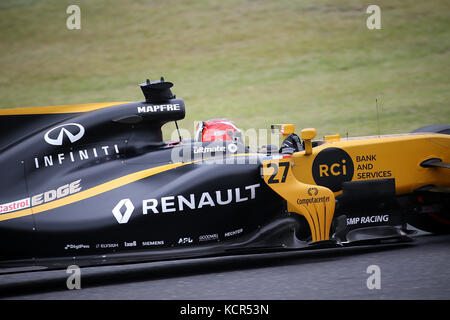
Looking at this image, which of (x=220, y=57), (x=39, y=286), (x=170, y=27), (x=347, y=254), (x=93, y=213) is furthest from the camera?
(x=170, y=27)

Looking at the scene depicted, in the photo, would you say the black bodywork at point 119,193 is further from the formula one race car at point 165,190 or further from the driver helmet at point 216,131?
the driver helmet at point 216,131

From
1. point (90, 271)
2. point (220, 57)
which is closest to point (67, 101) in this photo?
point (220, 57)

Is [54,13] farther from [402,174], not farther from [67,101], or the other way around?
[402,174]

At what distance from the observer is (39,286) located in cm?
641

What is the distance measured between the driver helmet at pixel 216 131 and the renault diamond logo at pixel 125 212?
1634 millimetres

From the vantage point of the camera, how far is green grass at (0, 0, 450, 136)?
653 inches

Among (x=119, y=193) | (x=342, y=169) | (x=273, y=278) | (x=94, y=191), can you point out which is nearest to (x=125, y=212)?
(x=119, y=193)

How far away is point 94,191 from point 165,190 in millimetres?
632

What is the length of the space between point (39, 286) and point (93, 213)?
1005 millimetres

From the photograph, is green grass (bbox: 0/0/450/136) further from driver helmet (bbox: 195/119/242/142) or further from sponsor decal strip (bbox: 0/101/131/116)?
sponsor decal strip (bbox: 0/101/131/116)

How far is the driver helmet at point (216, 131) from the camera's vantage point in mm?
7465

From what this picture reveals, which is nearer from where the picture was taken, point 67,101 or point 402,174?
point 402,174

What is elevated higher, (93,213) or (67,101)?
(67,101)

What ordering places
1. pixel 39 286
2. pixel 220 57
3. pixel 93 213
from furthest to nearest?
pixel 220 57 < pixel 39 286 < pixel 93 213
